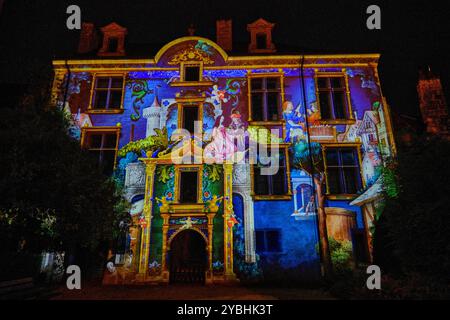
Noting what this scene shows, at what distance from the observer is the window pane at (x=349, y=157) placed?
13.7 metres

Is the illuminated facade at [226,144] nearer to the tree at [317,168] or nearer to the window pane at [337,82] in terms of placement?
the window pane at [337,82]

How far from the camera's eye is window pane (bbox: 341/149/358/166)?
13702mm

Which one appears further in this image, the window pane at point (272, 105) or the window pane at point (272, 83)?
the window pane at point (272, 83)

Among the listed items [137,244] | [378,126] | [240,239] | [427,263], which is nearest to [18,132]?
[137,244]

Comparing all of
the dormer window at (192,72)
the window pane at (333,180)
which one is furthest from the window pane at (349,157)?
the dormer window at (192,72)

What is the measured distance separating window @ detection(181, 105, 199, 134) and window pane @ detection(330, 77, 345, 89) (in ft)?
23.5

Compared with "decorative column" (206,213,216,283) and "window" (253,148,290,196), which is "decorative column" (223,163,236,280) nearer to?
"decorative column" (206,213,216,283)

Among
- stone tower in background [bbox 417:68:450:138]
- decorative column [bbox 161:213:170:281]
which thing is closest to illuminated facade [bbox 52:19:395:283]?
decorative column [bbox 161:213:170:281]

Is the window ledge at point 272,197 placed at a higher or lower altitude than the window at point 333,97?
lower

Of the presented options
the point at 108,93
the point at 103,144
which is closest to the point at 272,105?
the point at 108,93

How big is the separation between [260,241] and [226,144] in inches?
183

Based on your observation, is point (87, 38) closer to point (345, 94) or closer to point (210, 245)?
point (210, 245)
